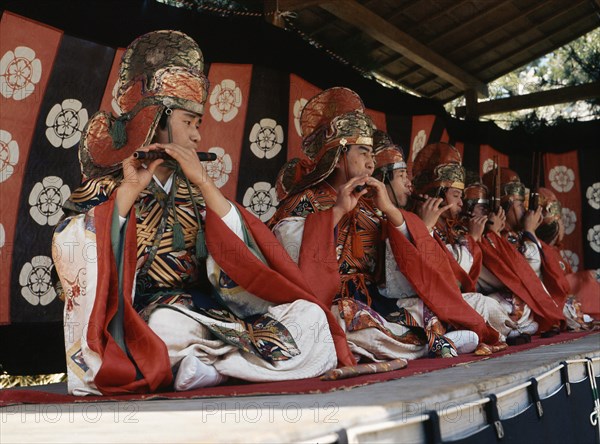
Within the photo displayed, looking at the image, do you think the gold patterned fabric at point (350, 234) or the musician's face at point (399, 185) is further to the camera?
the musician's face at point (399, 185)

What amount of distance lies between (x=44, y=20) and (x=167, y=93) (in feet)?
3.65

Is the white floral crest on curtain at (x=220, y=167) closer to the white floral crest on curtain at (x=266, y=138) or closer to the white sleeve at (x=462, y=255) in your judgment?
the white floral crest on curtain at (x=266, y=138)

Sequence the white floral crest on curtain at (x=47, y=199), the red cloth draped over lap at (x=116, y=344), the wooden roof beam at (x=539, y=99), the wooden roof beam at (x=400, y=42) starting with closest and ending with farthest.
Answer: the red cloth draped over lap at (x=116, y=344) < the white floral crest on curtain at (x=47, y=199) < the wooden roof beam at (x=400, y=42) < the wooden roof beam at (x=539, y=99)

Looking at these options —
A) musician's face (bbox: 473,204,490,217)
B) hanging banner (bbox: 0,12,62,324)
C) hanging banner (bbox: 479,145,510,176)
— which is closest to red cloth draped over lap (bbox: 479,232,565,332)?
musician's face (bbox: 473,204,490,217)

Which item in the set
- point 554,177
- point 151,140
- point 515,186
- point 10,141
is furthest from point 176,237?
point 554,177

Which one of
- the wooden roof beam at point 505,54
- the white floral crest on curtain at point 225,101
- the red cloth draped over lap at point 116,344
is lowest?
the red cloth draped over lap at point 116,344

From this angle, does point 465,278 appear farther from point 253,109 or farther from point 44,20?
point 44,20

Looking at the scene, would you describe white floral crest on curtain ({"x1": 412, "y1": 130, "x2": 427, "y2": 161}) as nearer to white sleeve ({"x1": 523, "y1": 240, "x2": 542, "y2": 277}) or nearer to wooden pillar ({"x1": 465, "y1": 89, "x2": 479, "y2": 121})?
white sleeve ({"x1": 523, "y1": 240, "x2": 542, "y2": 277})

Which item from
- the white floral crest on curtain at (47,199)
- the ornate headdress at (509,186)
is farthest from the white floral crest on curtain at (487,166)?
the white floral crest on curtain at (47,199)

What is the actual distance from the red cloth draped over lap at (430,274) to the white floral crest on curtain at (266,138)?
4.03ft

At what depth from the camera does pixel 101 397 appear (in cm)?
229

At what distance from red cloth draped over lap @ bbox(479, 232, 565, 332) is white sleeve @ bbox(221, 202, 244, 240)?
2691mm

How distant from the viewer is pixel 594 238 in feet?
24.6

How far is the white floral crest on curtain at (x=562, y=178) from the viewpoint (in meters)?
7.62
